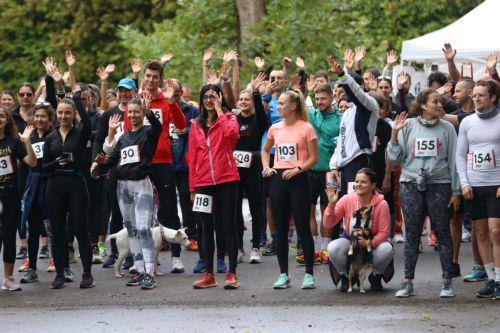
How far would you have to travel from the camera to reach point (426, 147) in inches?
495

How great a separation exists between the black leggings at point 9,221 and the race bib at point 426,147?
412 centimetres

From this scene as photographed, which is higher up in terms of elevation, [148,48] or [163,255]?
[148,48]

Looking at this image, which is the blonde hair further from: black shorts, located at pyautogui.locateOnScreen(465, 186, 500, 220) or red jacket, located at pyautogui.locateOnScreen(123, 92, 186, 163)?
black shorts, located at pyautogui.locateOnScreen(465, 186, 500, 220)

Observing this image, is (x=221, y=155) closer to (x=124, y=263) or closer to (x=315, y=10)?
(x=124, y=263)

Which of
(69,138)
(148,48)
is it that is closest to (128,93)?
(69,138)

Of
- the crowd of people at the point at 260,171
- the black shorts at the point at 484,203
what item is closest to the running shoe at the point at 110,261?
the crowd of people at the point at 260,171

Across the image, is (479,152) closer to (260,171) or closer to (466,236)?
(260,171)

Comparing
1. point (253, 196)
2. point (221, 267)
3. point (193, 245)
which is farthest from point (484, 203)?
point (193, 245)

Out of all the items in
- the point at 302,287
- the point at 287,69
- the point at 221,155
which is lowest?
the point at 302,287

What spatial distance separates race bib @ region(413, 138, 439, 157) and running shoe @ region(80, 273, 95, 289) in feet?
12.0

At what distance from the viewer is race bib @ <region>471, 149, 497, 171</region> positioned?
12281 millimetres

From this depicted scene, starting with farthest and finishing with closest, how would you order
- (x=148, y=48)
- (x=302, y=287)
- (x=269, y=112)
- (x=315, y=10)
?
(x=148, y=48), (x=315, y=10), (x=269, y=112), (x=302, y=287)

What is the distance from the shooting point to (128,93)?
15227 millimetres

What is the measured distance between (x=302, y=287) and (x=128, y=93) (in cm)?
350
